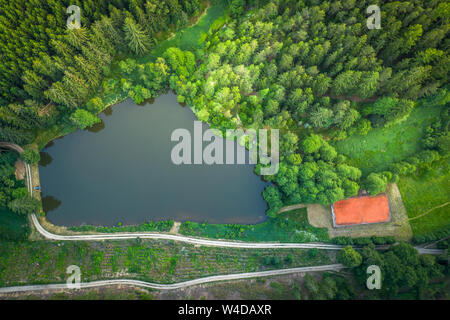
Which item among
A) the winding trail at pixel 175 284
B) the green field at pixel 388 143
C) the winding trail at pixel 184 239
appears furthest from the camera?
the green field at pixel 388 143

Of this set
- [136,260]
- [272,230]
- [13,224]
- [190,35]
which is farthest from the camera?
[190,35]

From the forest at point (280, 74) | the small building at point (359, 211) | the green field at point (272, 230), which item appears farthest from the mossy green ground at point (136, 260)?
the forest at point (280, 74)

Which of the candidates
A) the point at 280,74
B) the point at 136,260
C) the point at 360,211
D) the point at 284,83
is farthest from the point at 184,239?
the point at 280,74

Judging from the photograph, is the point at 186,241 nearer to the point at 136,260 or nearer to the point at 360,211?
the point at 136,260

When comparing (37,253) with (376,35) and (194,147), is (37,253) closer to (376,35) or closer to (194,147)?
(194,147)

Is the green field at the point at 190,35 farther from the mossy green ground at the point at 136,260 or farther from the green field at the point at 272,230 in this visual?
the mossy green ground at the point at 136,260

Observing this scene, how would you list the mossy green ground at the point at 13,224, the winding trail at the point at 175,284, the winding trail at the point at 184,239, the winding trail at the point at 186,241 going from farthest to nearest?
the winding trail at the point at 184,239 → the mossy green ground at the point at 13,224 → the winding trail at the point at 186,241 → the winding trail at the point at 175,284
